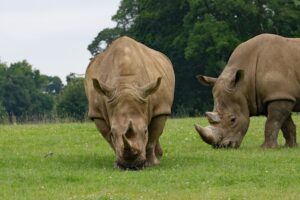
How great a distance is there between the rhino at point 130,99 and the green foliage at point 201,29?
→ 3308cm

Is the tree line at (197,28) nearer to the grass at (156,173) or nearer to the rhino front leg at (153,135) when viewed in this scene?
the grass at (156,173)

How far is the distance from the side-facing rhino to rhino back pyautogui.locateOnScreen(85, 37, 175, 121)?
2.82 metres

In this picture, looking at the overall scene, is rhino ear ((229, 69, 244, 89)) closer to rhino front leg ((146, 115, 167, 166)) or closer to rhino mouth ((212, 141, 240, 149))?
rhino mouth ((212, 141, 240, 149))

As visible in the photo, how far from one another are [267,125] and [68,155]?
3.92 m

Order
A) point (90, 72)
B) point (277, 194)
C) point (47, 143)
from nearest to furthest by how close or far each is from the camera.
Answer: point (277, 194)
point (90, 72)
point (47, 143)

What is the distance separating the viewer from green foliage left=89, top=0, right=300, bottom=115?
4912cm

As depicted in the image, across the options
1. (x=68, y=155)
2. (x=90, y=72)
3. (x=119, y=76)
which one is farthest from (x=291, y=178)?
(x=68, y=155)

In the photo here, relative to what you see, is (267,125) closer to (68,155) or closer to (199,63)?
(68,155)

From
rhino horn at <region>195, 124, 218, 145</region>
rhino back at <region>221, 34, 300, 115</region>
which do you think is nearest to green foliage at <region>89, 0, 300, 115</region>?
rhino back at <region>221, 34, 300, 115</region>

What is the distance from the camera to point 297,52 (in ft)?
56.7

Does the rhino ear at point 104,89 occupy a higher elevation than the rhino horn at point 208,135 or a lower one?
higher

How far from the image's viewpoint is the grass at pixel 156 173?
10883 mm

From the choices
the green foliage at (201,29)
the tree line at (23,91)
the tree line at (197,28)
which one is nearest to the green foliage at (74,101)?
the tree line at (197,28)

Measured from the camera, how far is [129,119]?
509 inches
